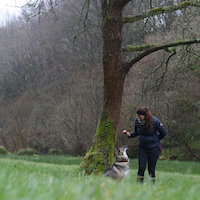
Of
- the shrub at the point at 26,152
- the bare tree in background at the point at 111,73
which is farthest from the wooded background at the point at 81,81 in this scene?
the shrub at the point at 26,152

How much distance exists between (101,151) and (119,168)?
134 inches

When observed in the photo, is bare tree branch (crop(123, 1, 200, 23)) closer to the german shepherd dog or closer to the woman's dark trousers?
the german shepherd dog

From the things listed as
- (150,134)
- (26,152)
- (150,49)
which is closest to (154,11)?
(150,49)

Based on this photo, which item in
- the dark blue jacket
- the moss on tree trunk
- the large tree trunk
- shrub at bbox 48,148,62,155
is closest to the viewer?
the dark blue jacket

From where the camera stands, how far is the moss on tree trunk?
1067cm

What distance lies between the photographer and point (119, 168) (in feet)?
24.6

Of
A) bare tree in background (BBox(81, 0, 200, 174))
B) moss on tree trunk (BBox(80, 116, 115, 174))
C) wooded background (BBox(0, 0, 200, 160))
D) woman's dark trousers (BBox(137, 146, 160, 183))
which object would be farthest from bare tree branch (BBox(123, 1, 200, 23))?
woman's dark trousers (BBox(137, 146, 160, 183))

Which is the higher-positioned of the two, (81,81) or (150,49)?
(81,81)

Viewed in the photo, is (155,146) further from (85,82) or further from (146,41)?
(85,82)

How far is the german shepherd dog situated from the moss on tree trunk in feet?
8.83

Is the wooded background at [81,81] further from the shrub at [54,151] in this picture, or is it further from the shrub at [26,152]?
the shrub at [26,152]

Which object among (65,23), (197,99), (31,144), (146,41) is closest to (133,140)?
(197,99)

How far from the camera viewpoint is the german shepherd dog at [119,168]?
7258mm

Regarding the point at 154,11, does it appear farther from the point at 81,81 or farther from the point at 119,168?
the point at 81,81
